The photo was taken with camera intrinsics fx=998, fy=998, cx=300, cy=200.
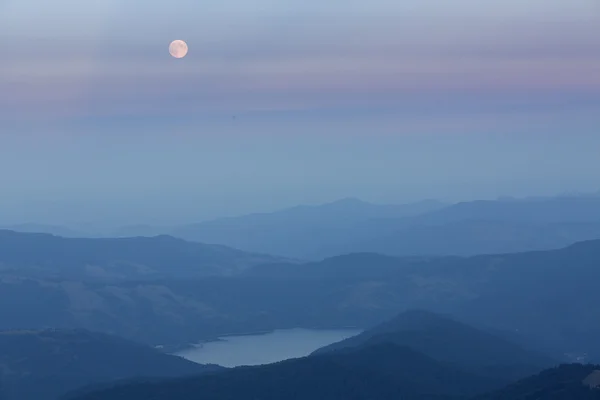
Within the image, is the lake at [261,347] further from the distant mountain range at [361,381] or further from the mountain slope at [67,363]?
the distant mountain range at [361,381]

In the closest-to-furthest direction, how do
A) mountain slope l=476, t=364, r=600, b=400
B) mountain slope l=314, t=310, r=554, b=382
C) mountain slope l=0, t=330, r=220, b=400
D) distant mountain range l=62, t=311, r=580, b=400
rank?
mountain slope l=476, t=364, r=600, b=400 → distant mountain range l=62, t=311, r=580, b=400 → mountain slope l=314, t=310, r=554, b=382 → mountain slope l=0, t=330, r=220, b=400

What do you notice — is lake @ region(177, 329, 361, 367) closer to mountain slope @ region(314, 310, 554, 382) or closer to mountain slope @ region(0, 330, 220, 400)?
mountain slope @ region(0, 330, 220, 400)

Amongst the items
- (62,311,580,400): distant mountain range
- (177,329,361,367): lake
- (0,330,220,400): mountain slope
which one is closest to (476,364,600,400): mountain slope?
(62,311,580,400): distant mountain range

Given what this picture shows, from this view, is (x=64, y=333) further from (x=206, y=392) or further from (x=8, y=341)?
(x=206, y=392)

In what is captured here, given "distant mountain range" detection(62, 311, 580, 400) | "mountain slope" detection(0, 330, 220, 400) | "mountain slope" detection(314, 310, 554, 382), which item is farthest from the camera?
"mountain slope" detection(0, 330, 220, 400)

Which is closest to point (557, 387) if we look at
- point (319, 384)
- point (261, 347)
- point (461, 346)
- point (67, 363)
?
point (319, 384)

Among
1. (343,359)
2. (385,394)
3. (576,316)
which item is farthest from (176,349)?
(385,394)
